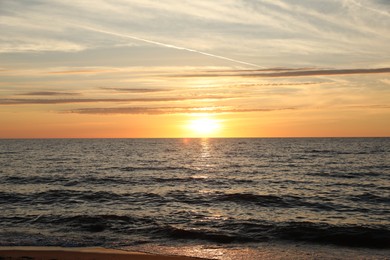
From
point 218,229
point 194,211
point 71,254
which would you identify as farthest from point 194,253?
point 194,211

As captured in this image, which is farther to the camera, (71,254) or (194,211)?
(194,211)

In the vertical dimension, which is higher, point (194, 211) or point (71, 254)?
point (71, 254)

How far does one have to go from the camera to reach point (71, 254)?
1538 cm

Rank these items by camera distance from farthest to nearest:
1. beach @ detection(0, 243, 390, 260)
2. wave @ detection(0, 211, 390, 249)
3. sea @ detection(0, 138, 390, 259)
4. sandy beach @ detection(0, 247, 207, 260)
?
1. wave @ detection(0, 211, 390, 249)
2. sea @ detection(0, 138, 390, 259)
3. beach @ detection(0, 243, 390, 260)
4. sandy beach @ detection(0, 247, 207, 260)

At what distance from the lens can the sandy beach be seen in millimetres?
14711

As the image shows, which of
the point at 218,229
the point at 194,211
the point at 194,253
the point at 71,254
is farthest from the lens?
the point at 194,211

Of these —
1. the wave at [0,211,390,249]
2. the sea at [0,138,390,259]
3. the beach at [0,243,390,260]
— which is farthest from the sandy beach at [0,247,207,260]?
the wave at [0,211,390,249]

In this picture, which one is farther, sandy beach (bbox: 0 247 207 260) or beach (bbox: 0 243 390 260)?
beach (bbox: 0 243 390 260)

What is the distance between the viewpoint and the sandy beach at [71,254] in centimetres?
1471

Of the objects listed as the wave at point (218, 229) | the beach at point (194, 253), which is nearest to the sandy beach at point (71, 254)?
the beach at point (194, 253)

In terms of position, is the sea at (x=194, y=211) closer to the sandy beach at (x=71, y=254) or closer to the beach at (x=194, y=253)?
the beach at (x=194, y=253)

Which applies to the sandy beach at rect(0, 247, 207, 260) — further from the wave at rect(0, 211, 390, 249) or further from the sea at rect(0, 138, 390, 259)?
the wave at rect(0, 211, 390, 249)

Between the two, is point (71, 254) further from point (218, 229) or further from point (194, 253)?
point (218, 229)

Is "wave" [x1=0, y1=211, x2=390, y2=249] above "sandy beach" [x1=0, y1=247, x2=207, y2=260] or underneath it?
underneath
